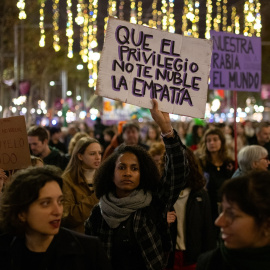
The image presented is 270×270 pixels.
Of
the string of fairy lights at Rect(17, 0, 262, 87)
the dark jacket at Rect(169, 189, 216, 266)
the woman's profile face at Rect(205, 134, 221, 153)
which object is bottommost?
the dark jacket at Rect(169, 189, 216, 266)

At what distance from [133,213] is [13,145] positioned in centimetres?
193

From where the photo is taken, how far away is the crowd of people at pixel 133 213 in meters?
3.45

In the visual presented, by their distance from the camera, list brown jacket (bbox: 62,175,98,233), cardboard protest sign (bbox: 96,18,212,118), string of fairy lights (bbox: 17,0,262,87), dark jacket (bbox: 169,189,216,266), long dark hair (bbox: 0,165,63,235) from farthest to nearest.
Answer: string of fairy lights (bbox: 17,0,262,87) → dark jacket (bbox: 169,189,216,266) → brown jacket (bbox: 62,175,98,233) → cardboard protest sign (bbox: 96,18,212,118) → long dark hair (bbox: 0,165,63,235)

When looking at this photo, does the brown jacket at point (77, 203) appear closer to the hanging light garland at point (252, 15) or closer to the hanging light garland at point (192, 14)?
the hanging light garland at point (192, 14)

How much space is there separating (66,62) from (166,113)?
49.5 meters

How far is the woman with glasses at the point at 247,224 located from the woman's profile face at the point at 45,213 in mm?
955

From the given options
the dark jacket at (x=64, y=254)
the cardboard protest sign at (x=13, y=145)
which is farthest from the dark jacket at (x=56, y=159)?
the dark jacket at (x=64, y=254)

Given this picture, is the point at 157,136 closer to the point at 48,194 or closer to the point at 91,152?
the point at 91,152

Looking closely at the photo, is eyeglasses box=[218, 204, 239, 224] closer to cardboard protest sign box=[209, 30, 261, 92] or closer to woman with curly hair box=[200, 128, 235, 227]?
woman with curly hair box=[200, 128, 235, 227]

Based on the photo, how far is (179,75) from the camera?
5.83m

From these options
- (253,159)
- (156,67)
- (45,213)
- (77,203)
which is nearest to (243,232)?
(45,213)

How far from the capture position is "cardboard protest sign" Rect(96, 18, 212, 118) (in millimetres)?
5711

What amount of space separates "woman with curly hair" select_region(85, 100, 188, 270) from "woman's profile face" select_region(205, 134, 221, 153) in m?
4.04

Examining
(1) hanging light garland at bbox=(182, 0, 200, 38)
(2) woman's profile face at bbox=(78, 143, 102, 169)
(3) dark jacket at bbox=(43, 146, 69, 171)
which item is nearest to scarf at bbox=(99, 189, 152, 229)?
(2) woman's profile face at bbox=(78, 143, 102, 169)
